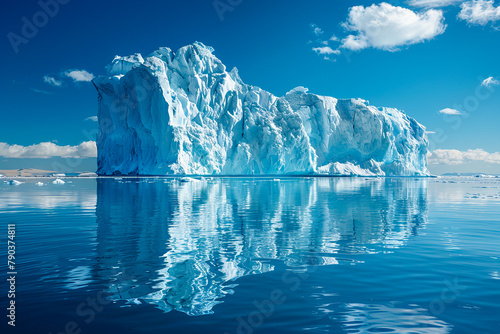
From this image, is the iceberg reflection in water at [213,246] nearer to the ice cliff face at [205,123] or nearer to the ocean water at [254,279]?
the ocean water at [254,279]

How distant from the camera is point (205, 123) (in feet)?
205

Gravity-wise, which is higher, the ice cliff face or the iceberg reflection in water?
the ice cliff face

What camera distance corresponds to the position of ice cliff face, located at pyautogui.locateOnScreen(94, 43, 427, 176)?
57.1 metres

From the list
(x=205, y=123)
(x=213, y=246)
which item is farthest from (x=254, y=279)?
(x=205, y=123)

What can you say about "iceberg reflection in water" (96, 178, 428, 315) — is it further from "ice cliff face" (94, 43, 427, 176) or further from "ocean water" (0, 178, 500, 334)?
"ice cliff face" (94, 43, 427, 176)

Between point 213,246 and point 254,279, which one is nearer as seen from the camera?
point 254,279

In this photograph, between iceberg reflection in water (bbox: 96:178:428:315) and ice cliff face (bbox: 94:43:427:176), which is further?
ice cliff face (bbox: 94:43:427:176)

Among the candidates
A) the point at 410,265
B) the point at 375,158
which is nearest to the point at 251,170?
the point at 375,158

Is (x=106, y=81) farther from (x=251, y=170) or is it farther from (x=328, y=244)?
(x=328, y=244)

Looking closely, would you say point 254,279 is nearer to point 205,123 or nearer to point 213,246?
point 213,246

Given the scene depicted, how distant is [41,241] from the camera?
28.7ft

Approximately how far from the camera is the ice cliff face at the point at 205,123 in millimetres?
57125

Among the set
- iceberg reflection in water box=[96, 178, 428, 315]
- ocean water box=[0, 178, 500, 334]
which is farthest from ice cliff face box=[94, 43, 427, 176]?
ocean water box=[0, 178, 500, 334]

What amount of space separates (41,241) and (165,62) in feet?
195
